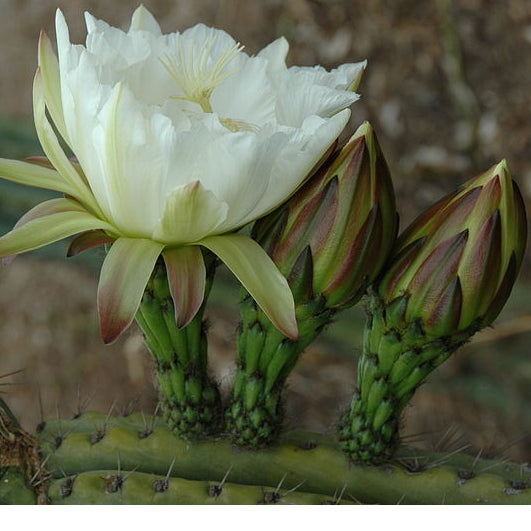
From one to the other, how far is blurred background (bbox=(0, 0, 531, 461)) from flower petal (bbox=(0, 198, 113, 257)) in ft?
3.08

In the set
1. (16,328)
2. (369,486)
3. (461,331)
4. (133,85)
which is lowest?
(16,328)

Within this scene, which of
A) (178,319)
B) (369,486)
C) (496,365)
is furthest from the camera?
(496,365)

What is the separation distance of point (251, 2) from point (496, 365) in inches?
29.3

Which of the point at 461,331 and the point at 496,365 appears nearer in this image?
the point at 461,331

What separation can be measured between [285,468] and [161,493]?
79 millimetres

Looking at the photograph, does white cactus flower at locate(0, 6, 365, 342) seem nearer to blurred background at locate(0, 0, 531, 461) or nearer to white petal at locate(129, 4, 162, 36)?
white petal at locate(129, 4, 162, 36)

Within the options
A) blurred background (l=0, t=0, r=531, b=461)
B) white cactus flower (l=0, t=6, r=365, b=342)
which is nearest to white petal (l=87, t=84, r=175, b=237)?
white cactus flower (l=0, t=6, r=365, b=342)

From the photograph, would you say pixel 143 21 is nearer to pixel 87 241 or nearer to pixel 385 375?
pixel 87 241

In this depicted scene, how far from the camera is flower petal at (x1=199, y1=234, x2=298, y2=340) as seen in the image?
403 millimetres

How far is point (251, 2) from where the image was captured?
1.46 m

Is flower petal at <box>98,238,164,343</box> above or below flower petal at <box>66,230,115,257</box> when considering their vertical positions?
below

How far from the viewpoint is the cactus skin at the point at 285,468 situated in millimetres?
521
